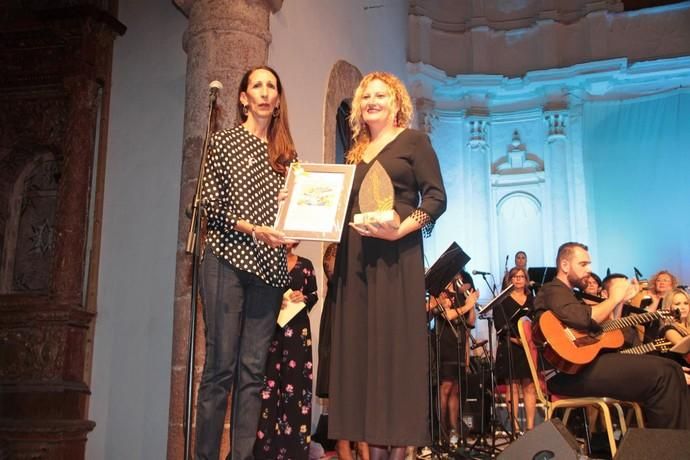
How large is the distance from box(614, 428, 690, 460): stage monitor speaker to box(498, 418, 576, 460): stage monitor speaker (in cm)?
36

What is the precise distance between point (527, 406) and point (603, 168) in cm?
508

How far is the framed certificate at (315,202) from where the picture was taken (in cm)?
280

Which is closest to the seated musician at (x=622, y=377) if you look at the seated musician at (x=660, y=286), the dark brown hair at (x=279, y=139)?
the dark brown hair at (x=279, y=139)

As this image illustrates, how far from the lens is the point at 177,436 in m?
3.97

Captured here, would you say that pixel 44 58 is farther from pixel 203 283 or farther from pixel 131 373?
pixel 203 283

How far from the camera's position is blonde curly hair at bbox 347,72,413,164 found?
2992mm

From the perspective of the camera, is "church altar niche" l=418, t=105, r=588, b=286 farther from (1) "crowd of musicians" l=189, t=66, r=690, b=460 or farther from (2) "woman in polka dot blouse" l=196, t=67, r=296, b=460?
(2) "woman in polka dot blouse" l=196, t=67, r=296, b=460

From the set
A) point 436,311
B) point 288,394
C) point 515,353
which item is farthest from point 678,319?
point 288,394

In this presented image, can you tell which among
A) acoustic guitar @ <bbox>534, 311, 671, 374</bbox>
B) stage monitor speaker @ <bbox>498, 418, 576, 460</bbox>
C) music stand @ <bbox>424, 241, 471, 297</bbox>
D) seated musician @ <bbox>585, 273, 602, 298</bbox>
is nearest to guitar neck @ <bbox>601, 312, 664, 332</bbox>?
acoustic guitar @ <bbox>534, 311, 671, 374</bbox>

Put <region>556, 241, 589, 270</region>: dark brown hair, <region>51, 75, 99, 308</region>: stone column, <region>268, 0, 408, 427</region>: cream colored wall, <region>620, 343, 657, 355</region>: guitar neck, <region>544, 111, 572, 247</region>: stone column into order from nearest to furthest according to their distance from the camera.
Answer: <region>556, 241, 589, 270</region>: dark brown hair
<region>620, 343, 657, 355</region>: guitar neck
<region>51, 75, 99, 308</region>: stone column
<region>268, 0, 408, 427</region>: cream colored wall
<region>544, 111, 572, 247</region>: stone column

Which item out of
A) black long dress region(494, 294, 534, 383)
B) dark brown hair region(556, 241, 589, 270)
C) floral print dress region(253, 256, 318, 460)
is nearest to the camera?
floral print dress region(253, 256, 318, 460)

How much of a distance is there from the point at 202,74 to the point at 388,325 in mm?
2366

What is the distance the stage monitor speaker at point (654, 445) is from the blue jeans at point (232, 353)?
4.88 feet

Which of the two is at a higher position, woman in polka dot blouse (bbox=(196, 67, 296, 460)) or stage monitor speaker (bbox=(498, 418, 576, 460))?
woman in polka dot blouse (bbox=(196, 67, 296, 460))
